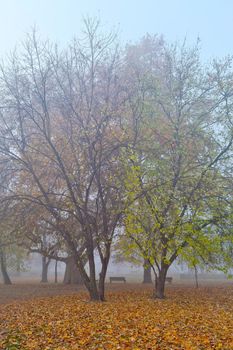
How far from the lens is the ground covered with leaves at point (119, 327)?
27.8 ft

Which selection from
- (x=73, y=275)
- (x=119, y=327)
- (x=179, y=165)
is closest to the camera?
(x=119, y=327)

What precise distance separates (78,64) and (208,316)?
1211cm

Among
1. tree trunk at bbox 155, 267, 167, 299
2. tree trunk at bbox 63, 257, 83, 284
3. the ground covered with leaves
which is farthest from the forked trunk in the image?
tree trunk at bbox 63, 257, 83, 284

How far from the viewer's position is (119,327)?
10141mm

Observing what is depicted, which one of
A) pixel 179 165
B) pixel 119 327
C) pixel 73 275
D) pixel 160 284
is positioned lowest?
pixel 119 327

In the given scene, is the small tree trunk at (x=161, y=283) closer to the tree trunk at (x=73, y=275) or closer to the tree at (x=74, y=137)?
the tree at (x=74, y=137)

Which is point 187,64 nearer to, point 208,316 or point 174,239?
point 174,239

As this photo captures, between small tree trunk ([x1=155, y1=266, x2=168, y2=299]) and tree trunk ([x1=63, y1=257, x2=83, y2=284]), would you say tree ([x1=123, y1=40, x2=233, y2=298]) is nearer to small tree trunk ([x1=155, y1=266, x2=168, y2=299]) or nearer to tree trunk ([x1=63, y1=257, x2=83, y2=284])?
small tree trunk ([x1=155, y1=266, x2=168, y2=299])

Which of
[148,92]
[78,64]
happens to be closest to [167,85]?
[148,92]

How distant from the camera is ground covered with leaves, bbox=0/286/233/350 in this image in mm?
8484

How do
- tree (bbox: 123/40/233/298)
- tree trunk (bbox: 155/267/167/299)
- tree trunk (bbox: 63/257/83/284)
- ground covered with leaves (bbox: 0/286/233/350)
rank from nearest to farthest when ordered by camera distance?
1. ground covered with leaves (bbox: 0/286/233/350)
2. tree (bbox: 123/40/233/298)
3. tree trunk (bbox: 155/267/167/299)
4. tree trunk (bbox: 63/257/83/284)

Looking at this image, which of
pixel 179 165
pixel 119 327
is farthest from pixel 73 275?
pixel 119 327

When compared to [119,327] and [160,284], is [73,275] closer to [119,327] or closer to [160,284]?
[160,284]

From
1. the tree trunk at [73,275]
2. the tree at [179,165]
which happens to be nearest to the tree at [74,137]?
the tree at [179,165]
